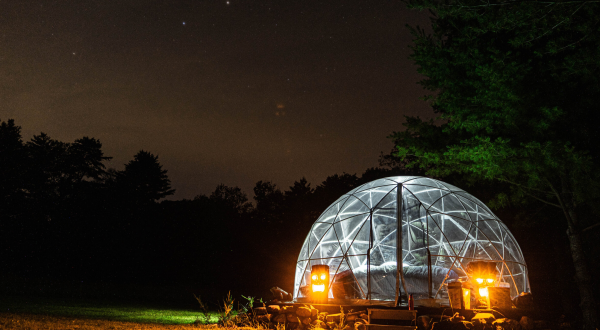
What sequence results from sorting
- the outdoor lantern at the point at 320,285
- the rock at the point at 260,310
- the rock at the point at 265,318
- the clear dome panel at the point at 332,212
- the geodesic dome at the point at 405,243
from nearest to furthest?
the rock at the point at 265,318 → the rock at the point at 260,310 → the outdoor lantern at the point at 320,285 → the geodesic dome at the point at 405,243 → the clear dome panel at the point at 332,212

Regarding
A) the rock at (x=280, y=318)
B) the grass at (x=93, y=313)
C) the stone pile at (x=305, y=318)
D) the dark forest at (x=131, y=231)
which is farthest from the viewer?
the dark forest at (x=131, y=231)

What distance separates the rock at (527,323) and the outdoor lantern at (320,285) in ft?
13.0

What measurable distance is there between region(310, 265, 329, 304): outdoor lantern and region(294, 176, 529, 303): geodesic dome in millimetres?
1012

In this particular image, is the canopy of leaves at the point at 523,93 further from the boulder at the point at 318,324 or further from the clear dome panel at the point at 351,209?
the boulder at the point at 318,324

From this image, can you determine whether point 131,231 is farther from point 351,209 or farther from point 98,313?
point 351,209

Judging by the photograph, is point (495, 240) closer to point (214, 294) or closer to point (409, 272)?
point (409, 272)

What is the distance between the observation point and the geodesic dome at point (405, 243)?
32.4 ft

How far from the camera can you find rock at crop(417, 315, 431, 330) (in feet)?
24.0

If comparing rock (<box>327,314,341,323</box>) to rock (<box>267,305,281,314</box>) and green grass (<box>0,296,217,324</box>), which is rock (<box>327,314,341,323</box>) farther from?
green grass (<box>0,296,217,324</box>)

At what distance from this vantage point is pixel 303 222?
3130 cm

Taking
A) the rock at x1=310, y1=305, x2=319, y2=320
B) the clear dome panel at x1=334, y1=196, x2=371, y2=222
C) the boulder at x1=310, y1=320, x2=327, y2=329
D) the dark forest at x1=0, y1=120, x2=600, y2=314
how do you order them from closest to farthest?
the boulder at x1=310, y1=320, x2=327, y2=329
the rock at x1=310, y1=305, x2=319, y2=320
the clear dome panel at x1=334, y1=196, x2=371, y2=222
the dark forest at x1=0, y1=120, x2=600, y2=314

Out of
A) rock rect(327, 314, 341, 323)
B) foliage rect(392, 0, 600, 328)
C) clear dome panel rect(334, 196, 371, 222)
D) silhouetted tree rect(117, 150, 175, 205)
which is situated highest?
silhouetted tree rect(117, 150, 175, 205)

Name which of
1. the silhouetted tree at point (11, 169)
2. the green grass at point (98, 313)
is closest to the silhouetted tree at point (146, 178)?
the silhouetted tree at point (11, 169)

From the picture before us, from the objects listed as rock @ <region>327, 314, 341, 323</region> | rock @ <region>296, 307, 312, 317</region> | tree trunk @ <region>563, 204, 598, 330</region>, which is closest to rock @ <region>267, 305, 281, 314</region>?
rock @ <region>296, 307, 312, 317</region>
